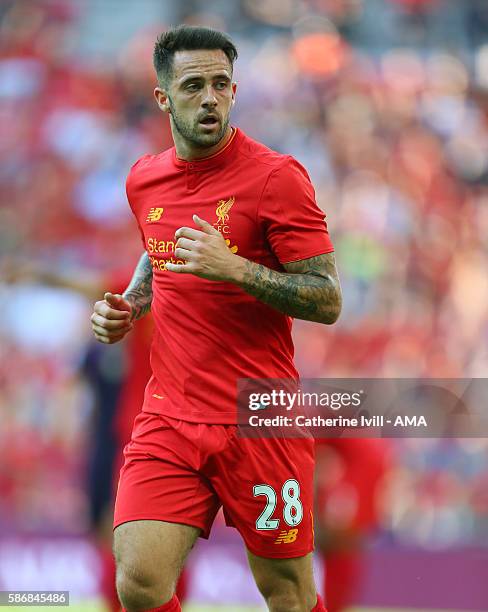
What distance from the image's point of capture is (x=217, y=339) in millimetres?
3834

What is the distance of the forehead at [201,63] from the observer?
3.88 m

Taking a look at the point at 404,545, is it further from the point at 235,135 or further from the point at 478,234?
the point at 235,135

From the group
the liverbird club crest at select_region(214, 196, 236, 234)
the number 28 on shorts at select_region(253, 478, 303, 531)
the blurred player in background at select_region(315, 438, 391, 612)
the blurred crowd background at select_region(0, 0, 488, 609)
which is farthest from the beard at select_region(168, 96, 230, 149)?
the blurred crowd background at select_region(0, 0, 488, 609)

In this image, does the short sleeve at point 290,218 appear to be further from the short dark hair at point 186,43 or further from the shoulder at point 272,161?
the short dark hair at point 186,43

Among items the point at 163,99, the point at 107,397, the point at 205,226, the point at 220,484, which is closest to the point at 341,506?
the point at 107,397

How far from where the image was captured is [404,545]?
25.2ft

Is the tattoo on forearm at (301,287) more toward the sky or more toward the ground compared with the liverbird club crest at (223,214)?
more toward the ground

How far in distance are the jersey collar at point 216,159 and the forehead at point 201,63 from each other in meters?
0.22

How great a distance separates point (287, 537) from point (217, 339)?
700mm

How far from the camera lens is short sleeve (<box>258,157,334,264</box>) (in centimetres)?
370

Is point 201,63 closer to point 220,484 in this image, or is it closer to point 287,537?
point 220,484

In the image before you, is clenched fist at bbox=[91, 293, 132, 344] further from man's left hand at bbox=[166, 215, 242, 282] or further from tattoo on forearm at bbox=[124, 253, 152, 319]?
man's left hand at bbox=[166, 215, 242, 282]

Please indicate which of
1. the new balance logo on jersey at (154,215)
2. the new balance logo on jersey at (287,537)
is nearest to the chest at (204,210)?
the new balance logo on jersey at (154,215)

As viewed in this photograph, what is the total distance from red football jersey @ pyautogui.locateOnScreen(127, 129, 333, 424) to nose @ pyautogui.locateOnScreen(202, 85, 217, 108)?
0.18m
